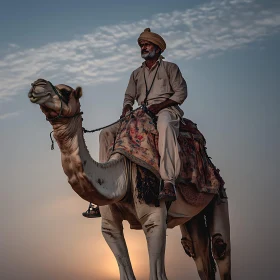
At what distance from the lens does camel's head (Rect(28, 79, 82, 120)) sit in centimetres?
975

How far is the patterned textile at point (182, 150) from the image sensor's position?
1108 cm

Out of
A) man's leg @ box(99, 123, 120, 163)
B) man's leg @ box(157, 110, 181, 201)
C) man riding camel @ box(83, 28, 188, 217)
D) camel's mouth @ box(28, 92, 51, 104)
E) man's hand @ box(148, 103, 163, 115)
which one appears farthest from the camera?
man's hand @ box(148, 103, 163, 115)

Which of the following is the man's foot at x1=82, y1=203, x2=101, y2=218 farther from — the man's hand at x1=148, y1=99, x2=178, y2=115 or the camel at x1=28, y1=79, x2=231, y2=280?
the man's hand at x1=148, y1=99, x2=178, y2=115

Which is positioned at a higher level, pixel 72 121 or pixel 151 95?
pixel 151 95

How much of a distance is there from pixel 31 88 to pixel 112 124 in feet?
5.77

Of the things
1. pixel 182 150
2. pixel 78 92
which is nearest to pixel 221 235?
pixel 182 150

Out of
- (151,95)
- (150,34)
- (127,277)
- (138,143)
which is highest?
(150,34)

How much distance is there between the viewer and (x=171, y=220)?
11.6 meters

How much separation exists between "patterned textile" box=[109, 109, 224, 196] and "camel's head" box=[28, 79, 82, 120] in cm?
121

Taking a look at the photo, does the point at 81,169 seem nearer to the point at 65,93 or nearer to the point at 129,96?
the point at 65,93

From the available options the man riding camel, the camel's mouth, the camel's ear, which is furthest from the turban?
the camel's mouth

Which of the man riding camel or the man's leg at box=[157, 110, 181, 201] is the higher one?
the man riding camel

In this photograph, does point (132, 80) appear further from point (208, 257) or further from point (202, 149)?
point (208, 257)

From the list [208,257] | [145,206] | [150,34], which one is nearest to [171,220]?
[145,206]
